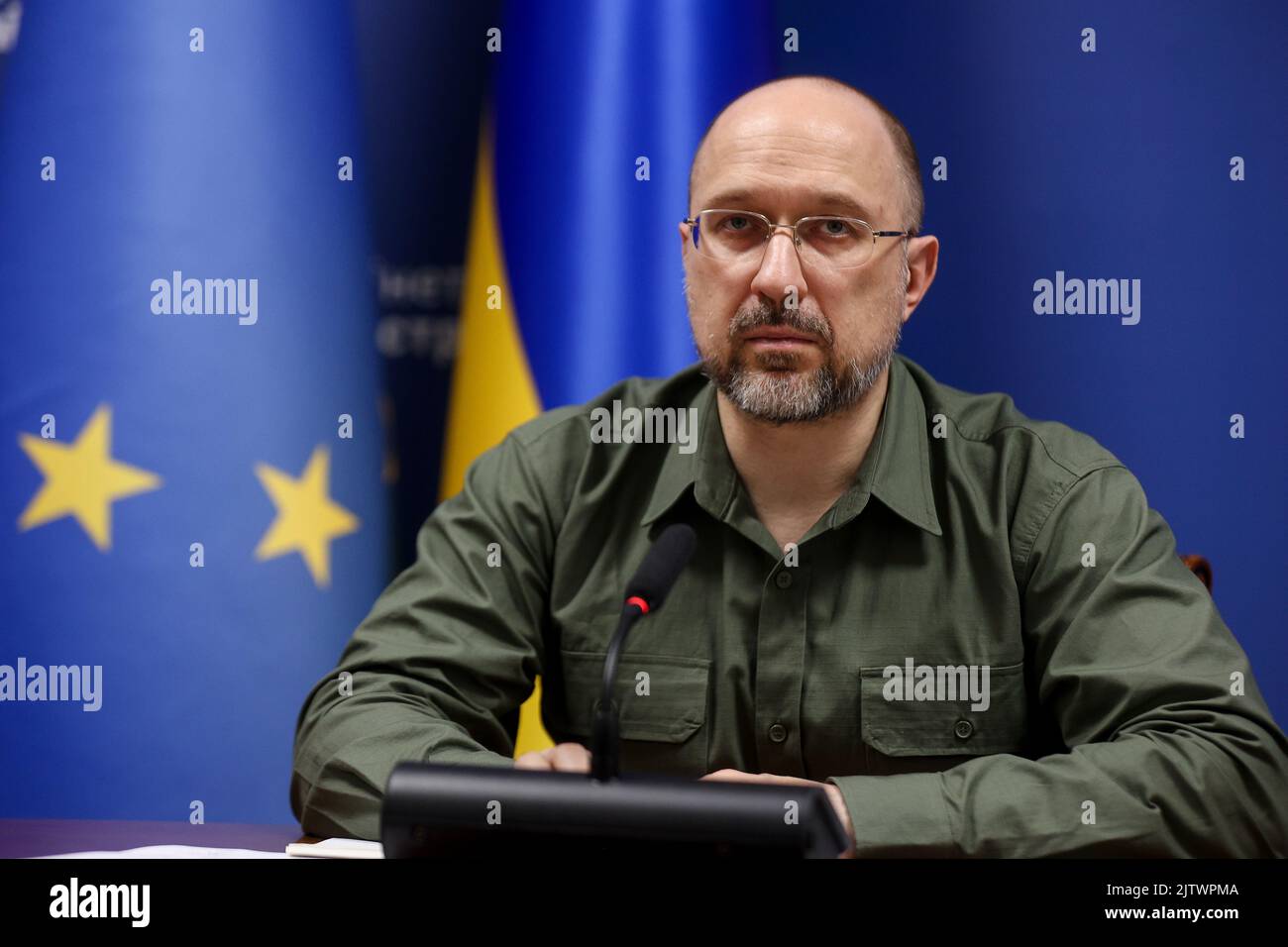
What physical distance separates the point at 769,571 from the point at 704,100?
102cm

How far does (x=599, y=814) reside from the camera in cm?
105

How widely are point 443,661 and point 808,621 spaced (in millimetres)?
484

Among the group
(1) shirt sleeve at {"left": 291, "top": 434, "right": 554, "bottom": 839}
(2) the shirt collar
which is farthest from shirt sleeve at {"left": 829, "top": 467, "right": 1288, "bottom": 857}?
(1) shirt sleeve at {"left": 291, "top": 434, "right": 554, "bottom": 839}

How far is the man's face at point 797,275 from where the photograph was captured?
1.67m

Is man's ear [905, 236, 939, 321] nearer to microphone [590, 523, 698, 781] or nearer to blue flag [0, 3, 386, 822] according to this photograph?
microphone [590, 523, 698, 781]

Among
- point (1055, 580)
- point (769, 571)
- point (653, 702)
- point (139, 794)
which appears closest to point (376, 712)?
point (653, 702)

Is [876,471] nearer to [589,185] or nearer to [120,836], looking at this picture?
[589,185]

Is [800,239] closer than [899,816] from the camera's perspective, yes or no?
No

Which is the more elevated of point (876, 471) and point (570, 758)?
point (876, 471)

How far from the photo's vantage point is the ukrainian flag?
7.64 ft

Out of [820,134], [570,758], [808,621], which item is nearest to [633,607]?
[570,758]

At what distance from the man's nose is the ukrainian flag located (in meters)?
0.67

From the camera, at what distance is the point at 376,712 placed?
5.01 ft

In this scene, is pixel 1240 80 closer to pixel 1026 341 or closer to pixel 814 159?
pixel 1026 341
